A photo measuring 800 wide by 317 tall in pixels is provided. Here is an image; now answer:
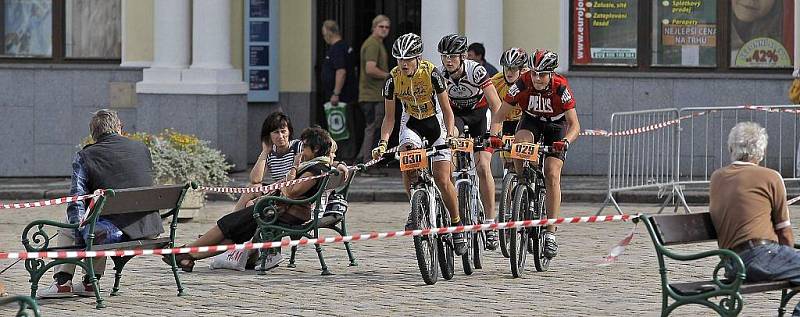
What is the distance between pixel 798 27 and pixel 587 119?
98.3 inches

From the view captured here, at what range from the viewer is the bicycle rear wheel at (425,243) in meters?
11.1

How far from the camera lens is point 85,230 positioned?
35.1ft

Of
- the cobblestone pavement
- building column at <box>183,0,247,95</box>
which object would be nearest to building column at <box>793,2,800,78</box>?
building column at <box>183,0,247,95</box>

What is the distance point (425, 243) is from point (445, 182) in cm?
60

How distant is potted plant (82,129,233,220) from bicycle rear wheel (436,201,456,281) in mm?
4886

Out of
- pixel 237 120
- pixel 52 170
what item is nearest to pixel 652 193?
pixel 237 120

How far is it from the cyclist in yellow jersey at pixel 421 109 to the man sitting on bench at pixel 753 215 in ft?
10.9

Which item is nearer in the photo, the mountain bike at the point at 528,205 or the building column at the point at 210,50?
the mountain bike at the point at 528,205

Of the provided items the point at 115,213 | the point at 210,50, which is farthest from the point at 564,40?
the point at 115,213

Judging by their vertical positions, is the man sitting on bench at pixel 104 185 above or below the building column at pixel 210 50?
below

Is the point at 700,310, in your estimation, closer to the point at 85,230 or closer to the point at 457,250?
the point at 457,250

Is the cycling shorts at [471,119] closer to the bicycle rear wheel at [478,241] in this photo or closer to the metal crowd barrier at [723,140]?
the bicycle rear wheel at [478,241]

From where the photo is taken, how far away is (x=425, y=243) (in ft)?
36.7

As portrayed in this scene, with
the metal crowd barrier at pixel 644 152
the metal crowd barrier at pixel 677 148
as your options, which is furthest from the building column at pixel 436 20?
the metal crowd barrier at pixel 644 152
